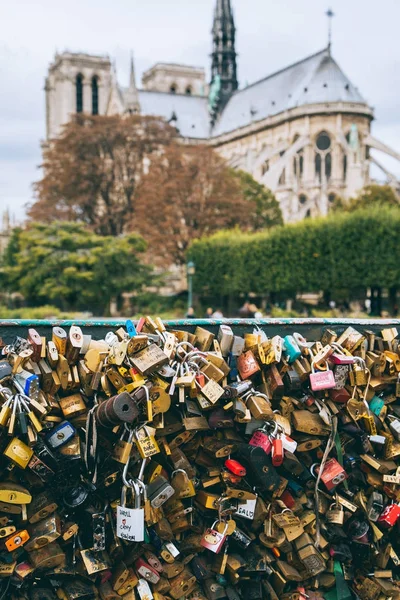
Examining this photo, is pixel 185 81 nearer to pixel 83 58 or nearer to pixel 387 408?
pixel 83 58

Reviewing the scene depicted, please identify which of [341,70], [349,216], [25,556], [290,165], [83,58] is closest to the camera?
[25,556]

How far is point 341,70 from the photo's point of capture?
268ft

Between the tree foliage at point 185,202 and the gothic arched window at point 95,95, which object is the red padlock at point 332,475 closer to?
the tree foliage at point 185,202

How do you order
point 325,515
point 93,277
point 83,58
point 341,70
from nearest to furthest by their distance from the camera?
point 325,515 < point 93,277 < point 341,70 < point 83,58

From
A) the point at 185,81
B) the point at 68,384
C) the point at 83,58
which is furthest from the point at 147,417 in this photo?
the point at 185,81

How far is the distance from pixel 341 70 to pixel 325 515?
82.9 m

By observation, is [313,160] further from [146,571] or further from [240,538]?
[146,571]

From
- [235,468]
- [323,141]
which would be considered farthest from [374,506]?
[323,141]

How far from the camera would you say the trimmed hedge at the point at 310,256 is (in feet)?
113

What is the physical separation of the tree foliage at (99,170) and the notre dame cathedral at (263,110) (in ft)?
22.0

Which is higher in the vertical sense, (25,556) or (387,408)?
(387,408)

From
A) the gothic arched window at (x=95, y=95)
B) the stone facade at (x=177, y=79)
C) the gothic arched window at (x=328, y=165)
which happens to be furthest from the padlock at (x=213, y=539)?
the stone facade at (x=177, y=79)

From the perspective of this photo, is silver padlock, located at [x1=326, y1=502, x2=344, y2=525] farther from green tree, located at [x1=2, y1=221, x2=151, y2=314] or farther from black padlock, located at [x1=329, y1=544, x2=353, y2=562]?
green tree, located at [x1=2, y1=221, x2=151, y2=314]

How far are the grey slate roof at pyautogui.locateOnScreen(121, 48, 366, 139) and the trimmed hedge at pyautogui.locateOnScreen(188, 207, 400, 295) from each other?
40.4 m
